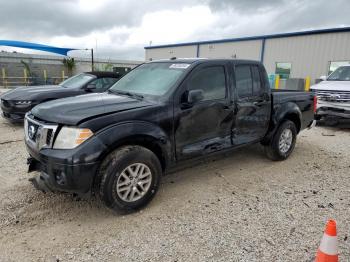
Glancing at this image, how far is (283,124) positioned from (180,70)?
247 centimetres

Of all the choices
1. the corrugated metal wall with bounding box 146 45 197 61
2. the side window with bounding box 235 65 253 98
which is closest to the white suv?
the side window with bounding box 235 65 253 98

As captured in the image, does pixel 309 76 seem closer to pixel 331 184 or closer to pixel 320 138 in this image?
pixel 320 138

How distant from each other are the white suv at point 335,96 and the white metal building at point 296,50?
27.0ft

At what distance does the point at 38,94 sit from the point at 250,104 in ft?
17.7

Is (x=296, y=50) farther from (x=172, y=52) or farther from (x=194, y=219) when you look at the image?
(x=194, y=219)

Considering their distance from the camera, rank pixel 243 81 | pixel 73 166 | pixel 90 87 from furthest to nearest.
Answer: pixel 90 87 < pixel 243 81 < pixel 73 166

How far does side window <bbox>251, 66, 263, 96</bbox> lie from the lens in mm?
4527

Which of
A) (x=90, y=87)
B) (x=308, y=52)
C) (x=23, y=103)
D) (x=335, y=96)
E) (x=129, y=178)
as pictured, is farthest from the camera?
(x=308, y=52)

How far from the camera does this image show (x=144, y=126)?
312cm

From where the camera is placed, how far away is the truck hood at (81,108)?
288cm

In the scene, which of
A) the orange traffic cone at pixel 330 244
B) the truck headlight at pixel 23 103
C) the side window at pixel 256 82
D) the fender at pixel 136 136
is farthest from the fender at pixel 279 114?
the truck headlight at pixel 23 103

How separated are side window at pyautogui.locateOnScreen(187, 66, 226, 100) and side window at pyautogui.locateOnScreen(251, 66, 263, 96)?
786 mm

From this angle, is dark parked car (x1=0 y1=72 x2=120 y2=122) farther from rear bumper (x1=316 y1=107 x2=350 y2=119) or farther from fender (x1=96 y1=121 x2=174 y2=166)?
rear bumper (x1=316 y1=107 x2=350 y2=119)

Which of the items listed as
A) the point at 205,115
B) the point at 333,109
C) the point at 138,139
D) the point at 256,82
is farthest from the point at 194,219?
the point at 333,109
